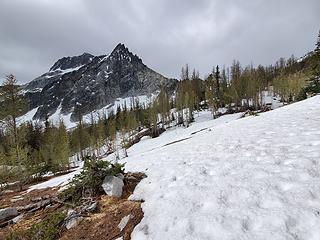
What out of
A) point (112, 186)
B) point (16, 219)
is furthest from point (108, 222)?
point (16, 219)

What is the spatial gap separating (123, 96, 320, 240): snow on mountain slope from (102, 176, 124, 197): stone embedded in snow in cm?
69

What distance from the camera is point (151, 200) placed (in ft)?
23.0

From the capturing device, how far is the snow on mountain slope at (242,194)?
4.57 meters

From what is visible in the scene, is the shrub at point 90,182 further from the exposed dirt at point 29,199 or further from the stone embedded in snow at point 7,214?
the exposed dirt at point 29,199

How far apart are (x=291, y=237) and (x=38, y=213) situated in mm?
7910

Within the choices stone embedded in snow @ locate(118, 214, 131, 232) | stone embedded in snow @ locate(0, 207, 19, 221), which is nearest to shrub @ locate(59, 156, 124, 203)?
stone embedded in snow @ locate(0, 207, 19, 221)

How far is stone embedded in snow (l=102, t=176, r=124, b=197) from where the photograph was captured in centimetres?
839

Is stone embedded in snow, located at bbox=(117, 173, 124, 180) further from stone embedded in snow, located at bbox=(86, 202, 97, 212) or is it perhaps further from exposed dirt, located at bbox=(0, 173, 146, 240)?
stone embedded in snow, located at bbox=(86, 202, 97, 212)

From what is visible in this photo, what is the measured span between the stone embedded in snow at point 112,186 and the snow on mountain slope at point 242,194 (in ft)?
2.27

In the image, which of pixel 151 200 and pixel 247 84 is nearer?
pixel 151 200

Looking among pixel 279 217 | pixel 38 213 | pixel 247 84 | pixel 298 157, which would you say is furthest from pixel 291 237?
pixel 247 84

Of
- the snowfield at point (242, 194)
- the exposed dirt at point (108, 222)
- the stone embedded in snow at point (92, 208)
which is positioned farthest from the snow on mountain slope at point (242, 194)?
the stone embedded in snow at point (92, 208)

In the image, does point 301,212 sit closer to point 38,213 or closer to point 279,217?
point 279,217

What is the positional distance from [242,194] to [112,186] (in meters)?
4.31
